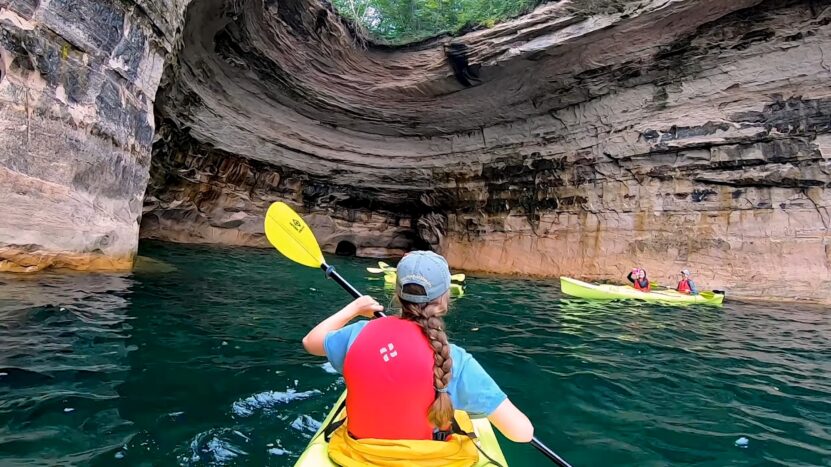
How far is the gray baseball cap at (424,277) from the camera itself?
179 centimetres

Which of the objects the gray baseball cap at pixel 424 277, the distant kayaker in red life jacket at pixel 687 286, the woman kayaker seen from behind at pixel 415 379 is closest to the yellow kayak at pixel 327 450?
the woman kayaker seen from behind at pixel 415 379

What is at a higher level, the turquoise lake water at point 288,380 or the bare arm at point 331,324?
the bare arm at point 331,324

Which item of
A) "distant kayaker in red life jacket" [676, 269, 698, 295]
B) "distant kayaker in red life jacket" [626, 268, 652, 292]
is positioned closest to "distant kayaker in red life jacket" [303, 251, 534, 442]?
"distant kayaker in red life jacket" [626, 268, 652, 292]

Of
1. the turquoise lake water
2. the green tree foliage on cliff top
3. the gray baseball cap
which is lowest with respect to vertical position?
the turquoise lake water

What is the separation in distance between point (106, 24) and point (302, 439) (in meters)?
7.14

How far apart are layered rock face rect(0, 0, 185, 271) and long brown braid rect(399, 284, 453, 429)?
6048mm

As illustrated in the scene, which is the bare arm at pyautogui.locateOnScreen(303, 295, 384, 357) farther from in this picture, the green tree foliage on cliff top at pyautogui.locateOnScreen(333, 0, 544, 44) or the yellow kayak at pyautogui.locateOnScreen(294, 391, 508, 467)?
the green tree foliage on cliff top at pyautogui.locateOnScreen(333, 0, 544, 44)

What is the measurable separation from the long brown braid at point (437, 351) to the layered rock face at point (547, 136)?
1097 cm

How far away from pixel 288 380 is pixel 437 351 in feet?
7.48

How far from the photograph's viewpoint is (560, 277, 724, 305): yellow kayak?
9008mm

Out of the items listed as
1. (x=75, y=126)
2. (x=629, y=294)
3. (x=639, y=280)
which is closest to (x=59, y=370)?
(x=75, y=126)

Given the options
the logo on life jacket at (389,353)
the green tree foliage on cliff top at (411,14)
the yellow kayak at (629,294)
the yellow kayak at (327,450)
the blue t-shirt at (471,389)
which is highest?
the green tree foliage on cliff top at (411,14)

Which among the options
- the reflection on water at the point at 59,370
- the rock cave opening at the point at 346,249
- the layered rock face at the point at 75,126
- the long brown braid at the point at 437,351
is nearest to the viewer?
the long brown braid at the point at 437,351

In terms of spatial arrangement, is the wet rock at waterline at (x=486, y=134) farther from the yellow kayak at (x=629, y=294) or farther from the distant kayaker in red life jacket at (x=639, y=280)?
the distant kayaker in red life jacket at (x=639, y=280)
